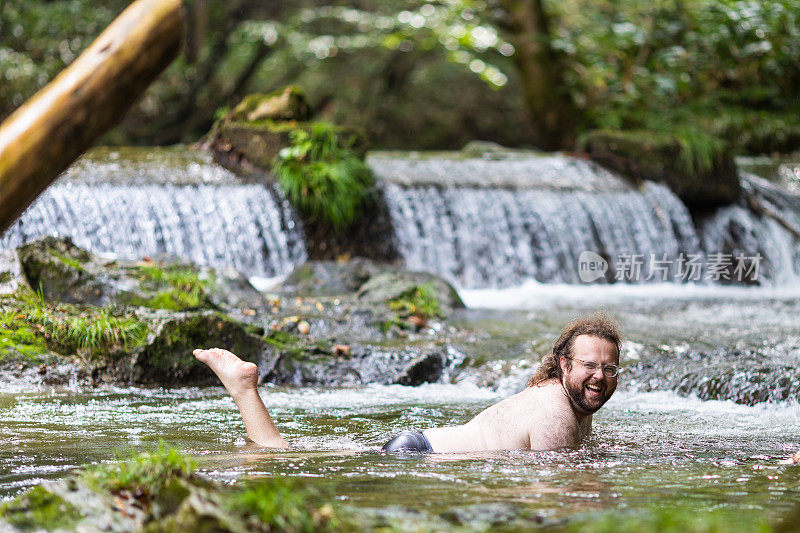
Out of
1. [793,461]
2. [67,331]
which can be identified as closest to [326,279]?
[67,331]

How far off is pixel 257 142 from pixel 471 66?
5.91 m

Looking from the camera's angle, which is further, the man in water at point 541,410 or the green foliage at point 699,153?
the green foliage at point 699,153

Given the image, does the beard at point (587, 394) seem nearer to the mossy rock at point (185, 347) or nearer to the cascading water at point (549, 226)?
the mossy rock at point (185, 347)

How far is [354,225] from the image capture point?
1234 cm

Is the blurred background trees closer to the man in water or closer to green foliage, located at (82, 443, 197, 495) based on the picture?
the man in water

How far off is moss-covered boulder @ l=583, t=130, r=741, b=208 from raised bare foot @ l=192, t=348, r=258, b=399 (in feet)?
35.1

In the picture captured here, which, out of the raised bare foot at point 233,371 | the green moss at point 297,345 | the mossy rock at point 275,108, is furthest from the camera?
the mossy rock at point 275,108

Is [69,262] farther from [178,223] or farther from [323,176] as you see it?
[323,176]

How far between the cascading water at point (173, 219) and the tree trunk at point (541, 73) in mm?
7565

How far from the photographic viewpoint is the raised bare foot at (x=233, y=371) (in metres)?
4.71

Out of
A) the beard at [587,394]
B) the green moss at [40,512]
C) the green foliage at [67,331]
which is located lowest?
the green moss at [40,512]

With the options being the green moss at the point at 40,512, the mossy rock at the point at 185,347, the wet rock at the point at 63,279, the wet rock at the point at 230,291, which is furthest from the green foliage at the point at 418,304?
the green moss at the point at 40,512

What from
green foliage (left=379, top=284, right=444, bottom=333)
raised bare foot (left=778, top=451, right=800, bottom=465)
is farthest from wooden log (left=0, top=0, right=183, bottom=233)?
green foliage (left=379, top=284, right=444, bottom=333)

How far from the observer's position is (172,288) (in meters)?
8.03
